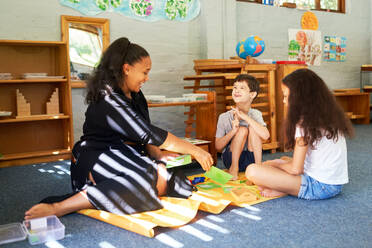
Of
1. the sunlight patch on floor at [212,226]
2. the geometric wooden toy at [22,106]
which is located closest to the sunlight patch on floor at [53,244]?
the sunlight patch on floor at [212,226]

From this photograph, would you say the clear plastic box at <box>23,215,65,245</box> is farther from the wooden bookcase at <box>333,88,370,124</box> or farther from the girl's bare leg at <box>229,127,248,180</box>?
the wooden bookcase at <box>333,88,370,124</box>

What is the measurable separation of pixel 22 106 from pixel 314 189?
272cm

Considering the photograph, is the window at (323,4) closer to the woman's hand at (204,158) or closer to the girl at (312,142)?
the girl at (312,142)

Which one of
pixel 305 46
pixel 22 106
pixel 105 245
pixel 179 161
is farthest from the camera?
pixel 305 46

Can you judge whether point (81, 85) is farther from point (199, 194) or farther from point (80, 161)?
point (199, 194)

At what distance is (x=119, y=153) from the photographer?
2.14 m

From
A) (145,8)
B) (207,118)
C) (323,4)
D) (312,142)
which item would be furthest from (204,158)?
(323,4)

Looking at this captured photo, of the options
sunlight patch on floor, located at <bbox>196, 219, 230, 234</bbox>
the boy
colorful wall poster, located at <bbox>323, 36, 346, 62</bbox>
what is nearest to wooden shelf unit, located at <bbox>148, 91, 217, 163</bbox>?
the boy

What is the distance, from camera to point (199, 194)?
2307mm

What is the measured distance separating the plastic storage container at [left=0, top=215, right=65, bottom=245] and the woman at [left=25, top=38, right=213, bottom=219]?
68mm

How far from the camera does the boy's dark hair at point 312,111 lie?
6.91 feet

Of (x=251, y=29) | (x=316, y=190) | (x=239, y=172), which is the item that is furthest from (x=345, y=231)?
(x=251, y=29)

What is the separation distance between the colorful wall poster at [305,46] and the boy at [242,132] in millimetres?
2977

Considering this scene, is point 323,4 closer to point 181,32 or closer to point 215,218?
point 181,32
